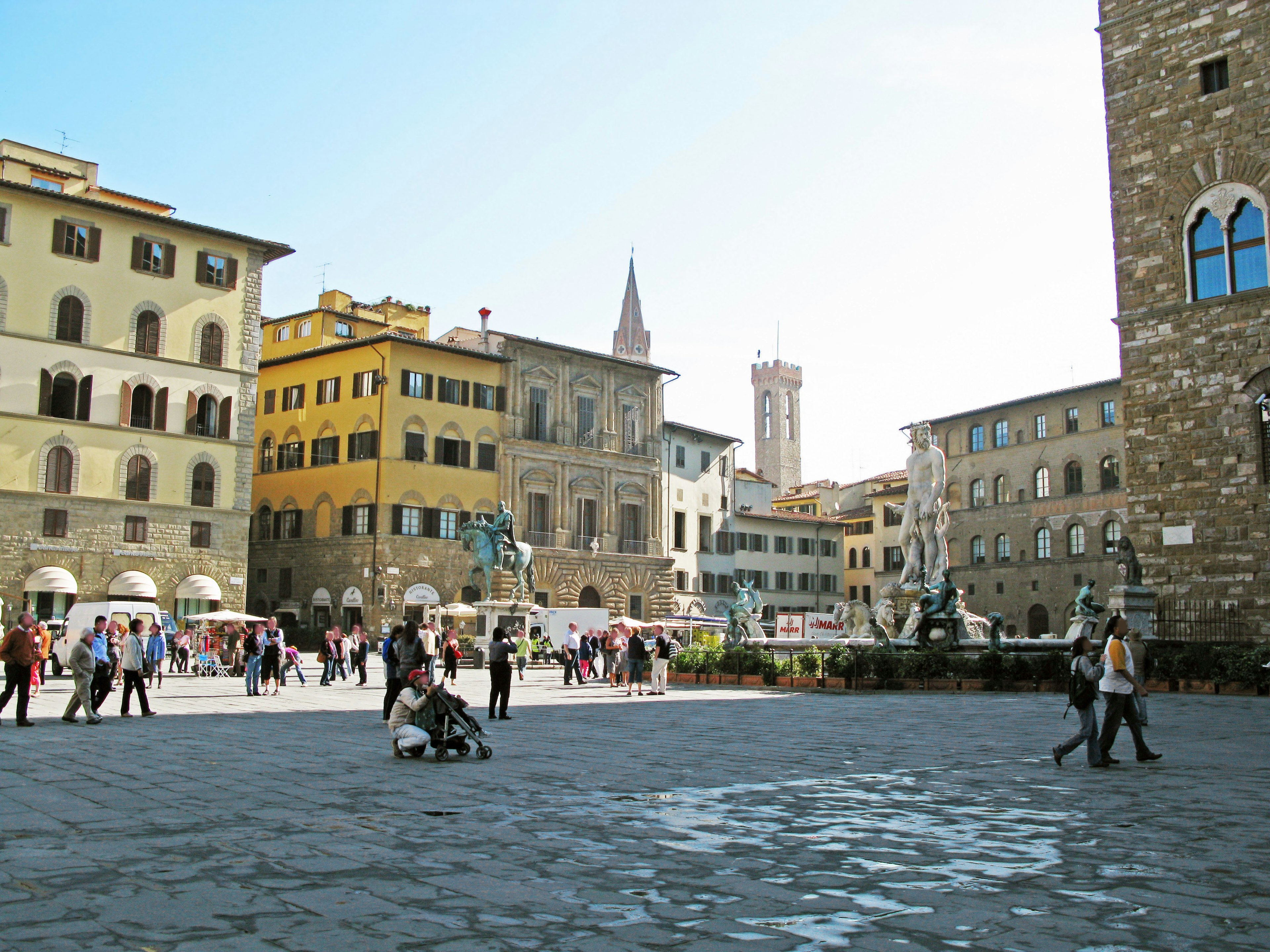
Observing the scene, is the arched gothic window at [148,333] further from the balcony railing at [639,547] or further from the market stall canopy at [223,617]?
the balcony railing at [639,547]

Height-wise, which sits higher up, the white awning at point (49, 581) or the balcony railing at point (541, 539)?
the balcony railing at point (541, 539)

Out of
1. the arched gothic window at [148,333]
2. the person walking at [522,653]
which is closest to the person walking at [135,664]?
the person walking at [522,653]

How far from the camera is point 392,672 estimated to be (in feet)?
48.1

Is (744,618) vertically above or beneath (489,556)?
beneath

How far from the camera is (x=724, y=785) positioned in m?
8.80

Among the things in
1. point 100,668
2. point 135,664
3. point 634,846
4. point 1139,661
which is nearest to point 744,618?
point 1139,661

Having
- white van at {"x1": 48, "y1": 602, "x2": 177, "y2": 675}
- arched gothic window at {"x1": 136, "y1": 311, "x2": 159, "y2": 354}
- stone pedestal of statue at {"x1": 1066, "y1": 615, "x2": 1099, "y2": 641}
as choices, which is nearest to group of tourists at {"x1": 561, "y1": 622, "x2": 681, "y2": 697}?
stone pedestal of statue at {"x1": 1066, "y1": 615, "x2": 1099, "y2": 641}

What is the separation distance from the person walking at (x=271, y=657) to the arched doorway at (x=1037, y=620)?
4250cm

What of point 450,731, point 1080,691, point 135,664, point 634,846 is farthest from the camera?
point 135,664

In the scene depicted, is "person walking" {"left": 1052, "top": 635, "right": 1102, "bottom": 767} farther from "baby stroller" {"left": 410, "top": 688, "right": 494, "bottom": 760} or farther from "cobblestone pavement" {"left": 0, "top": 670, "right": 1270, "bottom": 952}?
"baby stroller" {"left": 410, "top": 688, "right": 494, "bottom": 760}

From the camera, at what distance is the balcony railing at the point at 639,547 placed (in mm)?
56938

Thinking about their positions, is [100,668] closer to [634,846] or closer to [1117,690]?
[634,846]

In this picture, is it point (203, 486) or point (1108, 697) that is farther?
point (203, 486)

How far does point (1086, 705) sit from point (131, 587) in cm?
3562
